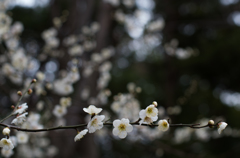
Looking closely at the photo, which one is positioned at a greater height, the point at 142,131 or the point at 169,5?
the point at 169,5

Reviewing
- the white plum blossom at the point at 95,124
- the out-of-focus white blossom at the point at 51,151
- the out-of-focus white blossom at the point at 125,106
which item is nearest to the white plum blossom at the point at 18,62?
the out-of-focus white blossom at the point at 125,106

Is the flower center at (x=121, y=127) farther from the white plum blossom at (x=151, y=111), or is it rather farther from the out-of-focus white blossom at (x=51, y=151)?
the out-of-focus white blossom at (x=51, y=151)

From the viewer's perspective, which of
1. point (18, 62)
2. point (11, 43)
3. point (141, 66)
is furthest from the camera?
point (141, 66)

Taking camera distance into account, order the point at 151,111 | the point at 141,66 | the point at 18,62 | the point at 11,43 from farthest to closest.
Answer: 1. the point at 141,66
2. the point at 11,43
3. the point at 18,62
4. the point at 151,111

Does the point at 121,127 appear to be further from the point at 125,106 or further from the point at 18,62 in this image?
the point at 18,62

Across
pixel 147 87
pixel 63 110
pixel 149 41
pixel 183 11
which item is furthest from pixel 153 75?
pixel 63 110

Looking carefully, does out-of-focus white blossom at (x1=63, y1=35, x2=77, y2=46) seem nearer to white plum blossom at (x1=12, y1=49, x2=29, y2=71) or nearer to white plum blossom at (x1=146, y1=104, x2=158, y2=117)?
white plum blossom at (x1=12, y1=49, x2=29, y2=71)

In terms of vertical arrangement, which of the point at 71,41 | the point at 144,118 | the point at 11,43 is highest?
the point at 71,41

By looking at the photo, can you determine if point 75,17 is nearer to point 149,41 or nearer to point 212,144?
point 149,41

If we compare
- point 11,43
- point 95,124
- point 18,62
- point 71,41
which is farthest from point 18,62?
point 95,124
